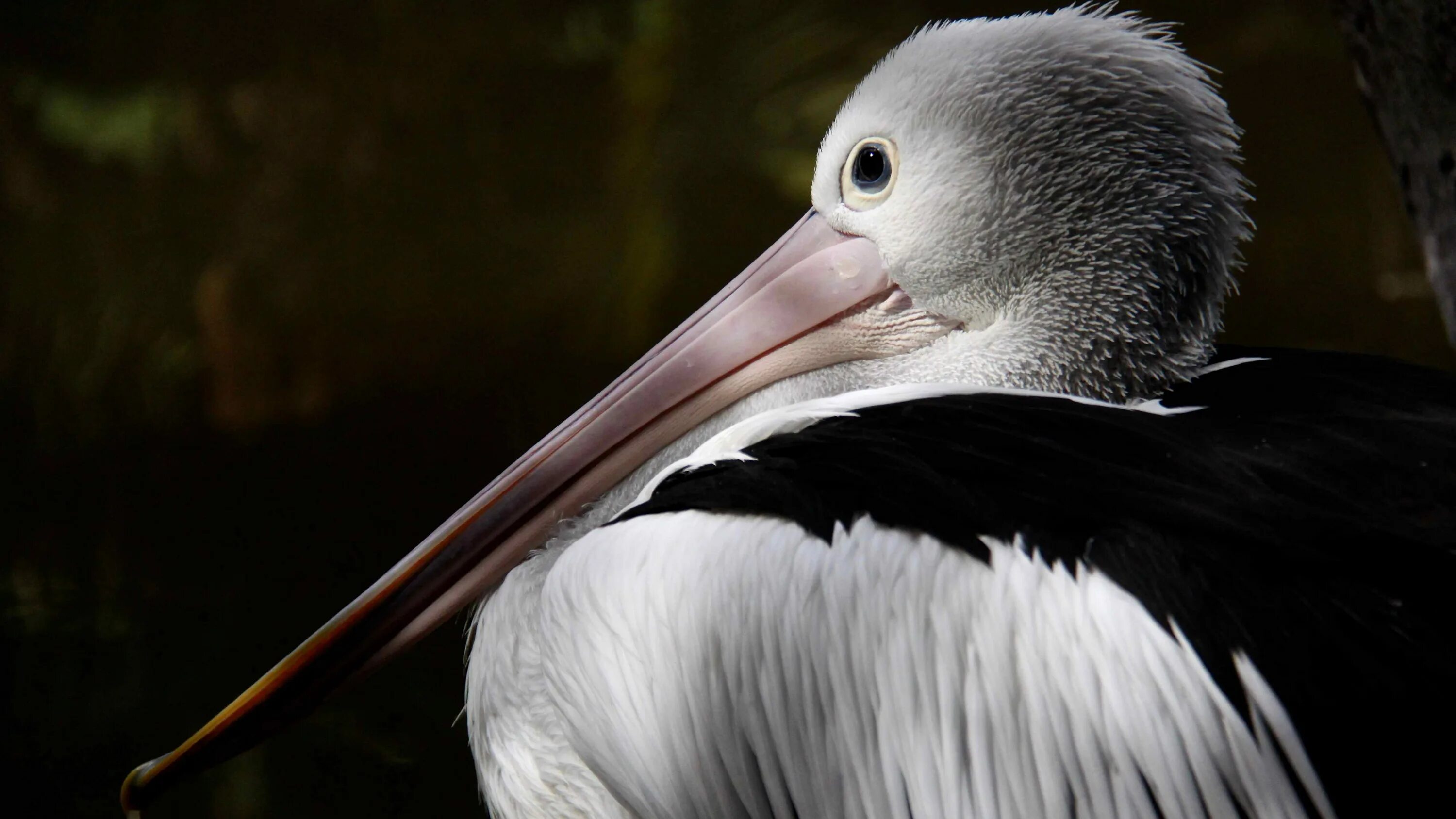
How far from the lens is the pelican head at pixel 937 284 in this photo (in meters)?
1.32

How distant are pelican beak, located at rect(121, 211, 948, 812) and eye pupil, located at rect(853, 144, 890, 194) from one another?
0.06 meters

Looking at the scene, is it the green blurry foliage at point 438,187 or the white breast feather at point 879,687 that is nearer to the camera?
the white breast feather at point 879,687

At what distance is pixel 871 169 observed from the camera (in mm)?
1452

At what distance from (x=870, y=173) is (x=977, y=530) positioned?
57 centimetres

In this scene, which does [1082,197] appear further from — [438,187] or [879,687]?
[438,187]

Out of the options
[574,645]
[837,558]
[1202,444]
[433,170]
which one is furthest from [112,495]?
[1202,444]

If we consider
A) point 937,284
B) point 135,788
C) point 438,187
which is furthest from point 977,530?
point 438,187

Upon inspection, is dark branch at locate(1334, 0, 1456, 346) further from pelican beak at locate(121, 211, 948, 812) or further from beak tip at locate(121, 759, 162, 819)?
beak tip at locate(121, 759, 162, 819)

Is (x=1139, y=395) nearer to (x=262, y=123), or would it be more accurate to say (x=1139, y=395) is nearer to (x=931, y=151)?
(x=931, y=151)

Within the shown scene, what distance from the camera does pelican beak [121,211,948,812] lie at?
1.43 m

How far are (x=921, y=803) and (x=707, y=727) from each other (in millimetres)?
186

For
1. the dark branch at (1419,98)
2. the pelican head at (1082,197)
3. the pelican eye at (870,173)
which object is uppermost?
the pelican eye at (870,173)

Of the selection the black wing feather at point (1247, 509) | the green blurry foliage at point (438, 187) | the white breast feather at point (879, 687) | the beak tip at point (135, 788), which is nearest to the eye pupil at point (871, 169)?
the black wing feather at point (1247, 509)

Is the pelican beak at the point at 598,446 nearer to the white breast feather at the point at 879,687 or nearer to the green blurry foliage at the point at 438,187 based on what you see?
the white breast feather at the point at 879,687
